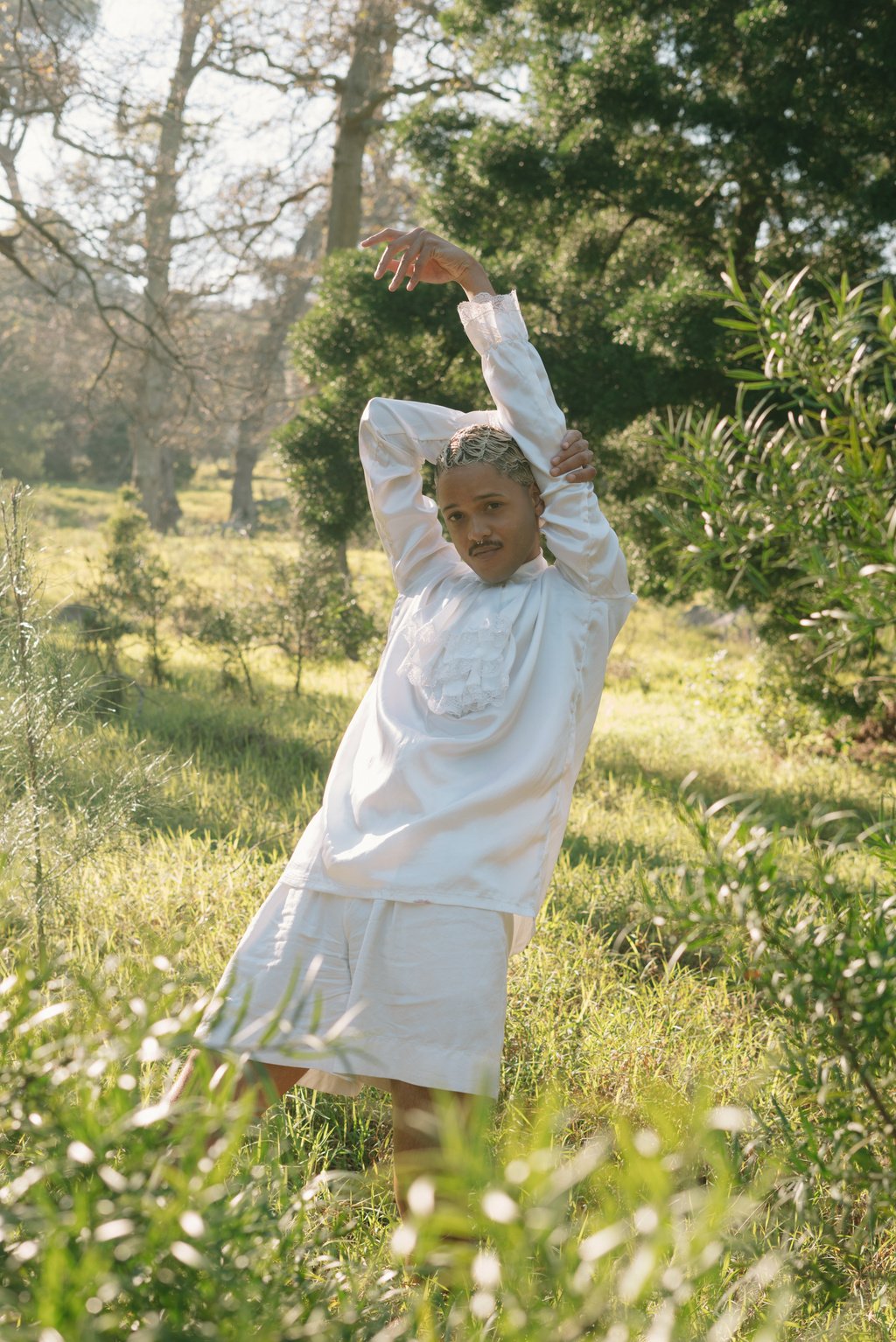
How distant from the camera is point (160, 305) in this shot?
1227cm

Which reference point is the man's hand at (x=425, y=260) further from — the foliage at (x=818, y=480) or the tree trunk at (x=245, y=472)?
the tree trunk at (x=245, y=472)

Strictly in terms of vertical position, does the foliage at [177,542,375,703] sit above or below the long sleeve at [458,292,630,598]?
below

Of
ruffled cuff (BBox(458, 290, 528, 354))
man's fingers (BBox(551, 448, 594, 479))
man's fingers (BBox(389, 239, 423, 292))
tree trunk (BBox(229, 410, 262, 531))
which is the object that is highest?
man's fingers (BBox(389, 239, 423, 292))

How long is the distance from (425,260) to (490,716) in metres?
0.95

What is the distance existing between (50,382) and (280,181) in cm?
1984

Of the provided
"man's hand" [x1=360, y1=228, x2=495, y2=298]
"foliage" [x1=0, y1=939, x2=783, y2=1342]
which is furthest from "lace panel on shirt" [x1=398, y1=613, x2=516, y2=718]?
"foliage" [x1=0, y1=939, x2=783, y2=1342]

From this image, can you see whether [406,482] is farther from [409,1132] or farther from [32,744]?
[409,1132]

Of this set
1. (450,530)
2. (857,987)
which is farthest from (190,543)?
(857,987)

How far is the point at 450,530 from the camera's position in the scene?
7.20 feet

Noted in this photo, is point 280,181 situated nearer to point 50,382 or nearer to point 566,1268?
point 566,1268

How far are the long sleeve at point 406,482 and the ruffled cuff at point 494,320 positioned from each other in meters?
0.17

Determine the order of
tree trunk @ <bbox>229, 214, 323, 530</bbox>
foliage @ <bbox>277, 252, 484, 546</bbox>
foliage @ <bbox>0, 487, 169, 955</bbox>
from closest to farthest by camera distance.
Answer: foliage @ <bbox>0, 487, 169, 955</bbox>
foliage @ <bbox>277, 252, 484, 546</bbox>
tree trunk @ <bbox>229, 214, 323, 530</bbox>

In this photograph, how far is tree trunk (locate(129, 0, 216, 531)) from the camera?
35.3 ft

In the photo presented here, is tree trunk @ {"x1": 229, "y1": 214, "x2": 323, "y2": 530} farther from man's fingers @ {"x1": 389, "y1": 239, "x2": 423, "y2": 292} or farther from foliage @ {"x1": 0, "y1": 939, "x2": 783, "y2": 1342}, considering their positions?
foliage @ {"x1": 0, "y1": 939, "x2": 783, "y2": 1342}
